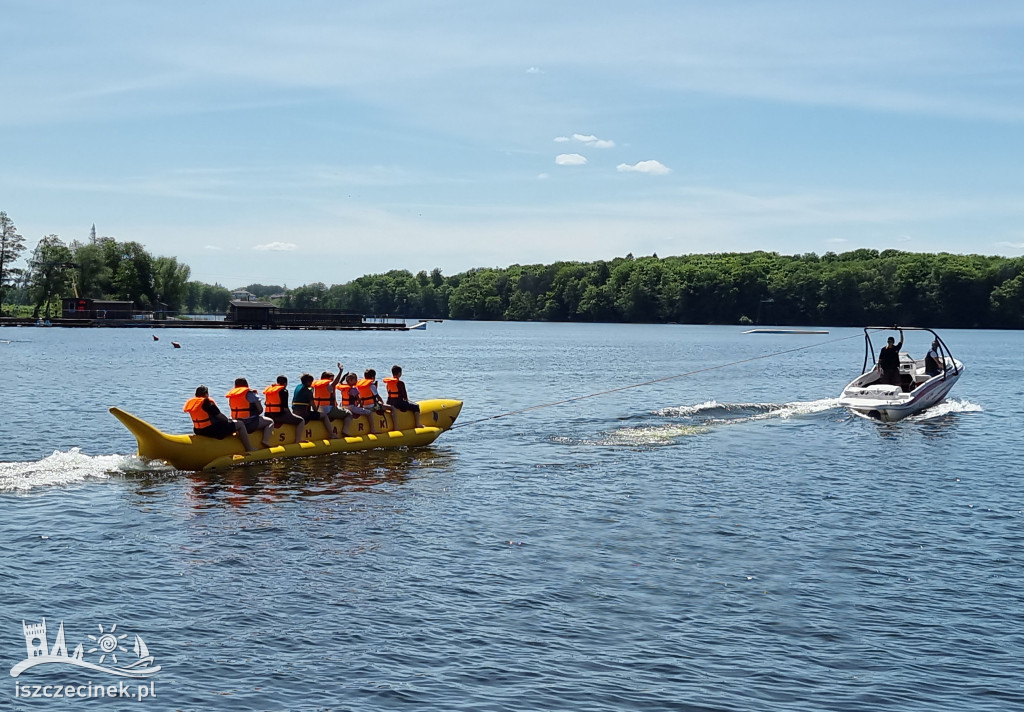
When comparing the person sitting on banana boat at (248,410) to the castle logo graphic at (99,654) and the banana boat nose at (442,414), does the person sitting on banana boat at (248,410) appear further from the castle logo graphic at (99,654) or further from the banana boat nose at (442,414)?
the castle logo graphic at (99,654)

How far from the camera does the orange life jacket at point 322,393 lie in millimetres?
23891

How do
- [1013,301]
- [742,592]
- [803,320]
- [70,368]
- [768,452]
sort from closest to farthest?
[742,592] → [768,452] → [70,368] → [1013,301] → [803,320]

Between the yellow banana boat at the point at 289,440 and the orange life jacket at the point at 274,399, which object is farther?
the orange life jacket at the point at 274,399

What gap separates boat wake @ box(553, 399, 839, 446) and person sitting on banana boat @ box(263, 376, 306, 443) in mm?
8051

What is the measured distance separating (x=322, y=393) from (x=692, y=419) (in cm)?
1397

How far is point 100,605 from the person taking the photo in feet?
40.6

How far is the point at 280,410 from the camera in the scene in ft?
76.4

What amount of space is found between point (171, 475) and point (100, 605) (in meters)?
9.20

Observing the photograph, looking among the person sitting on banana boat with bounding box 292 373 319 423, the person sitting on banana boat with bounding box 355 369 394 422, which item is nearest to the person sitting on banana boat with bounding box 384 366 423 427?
the person sitting on banana boat with bounding box 355 369 394 422

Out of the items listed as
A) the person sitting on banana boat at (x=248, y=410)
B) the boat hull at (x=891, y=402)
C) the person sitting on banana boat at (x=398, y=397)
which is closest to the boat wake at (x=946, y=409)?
the boat hull at (x=891, y=402)

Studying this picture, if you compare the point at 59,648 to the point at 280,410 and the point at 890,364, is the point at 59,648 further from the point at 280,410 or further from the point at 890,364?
the point at 890,364

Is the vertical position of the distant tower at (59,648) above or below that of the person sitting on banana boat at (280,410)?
below

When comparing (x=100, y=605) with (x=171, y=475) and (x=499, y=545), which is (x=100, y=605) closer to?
(x=499, y=545)

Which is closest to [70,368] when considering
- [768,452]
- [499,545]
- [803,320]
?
[768,452]
